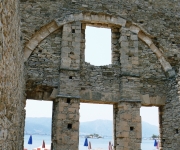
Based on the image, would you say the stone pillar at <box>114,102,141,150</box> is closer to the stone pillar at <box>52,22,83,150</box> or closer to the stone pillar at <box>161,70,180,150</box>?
the stone pillar at <box>161,70,180,150</box>

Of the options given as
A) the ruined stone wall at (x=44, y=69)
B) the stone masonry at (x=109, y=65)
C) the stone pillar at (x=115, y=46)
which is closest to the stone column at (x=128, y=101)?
the stone masonry at (x=109, y=65)

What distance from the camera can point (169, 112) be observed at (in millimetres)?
9820

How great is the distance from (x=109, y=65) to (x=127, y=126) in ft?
7.20

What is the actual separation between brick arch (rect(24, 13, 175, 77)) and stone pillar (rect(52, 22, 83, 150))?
265mm

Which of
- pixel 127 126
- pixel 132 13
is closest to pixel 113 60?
pixel 132 13

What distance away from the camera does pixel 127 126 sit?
934 centimetres

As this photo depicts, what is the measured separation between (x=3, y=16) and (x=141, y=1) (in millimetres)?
8541

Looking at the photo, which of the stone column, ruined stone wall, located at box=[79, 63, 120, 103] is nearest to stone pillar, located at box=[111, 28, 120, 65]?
the stone column

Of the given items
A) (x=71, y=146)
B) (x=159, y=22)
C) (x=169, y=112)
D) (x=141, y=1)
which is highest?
(x=141, y=1)

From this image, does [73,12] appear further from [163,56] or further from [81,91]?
[163,56]

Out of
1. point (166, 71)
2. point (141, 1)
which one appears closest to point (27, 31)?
point (141, 1)

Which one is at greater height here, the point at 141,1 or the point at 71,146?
the point at 141,1

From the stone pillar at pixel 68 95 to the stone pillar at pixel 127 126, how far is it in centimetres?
142

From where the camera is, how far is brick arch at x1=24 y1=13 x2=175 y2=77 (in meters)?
9.58
